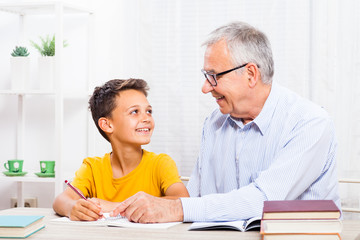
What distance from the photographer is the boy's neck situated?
2008 millimetres

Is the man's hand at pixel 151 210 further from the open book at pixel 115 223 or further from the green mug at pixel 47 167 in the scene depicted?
the green mug at pixel 47 167

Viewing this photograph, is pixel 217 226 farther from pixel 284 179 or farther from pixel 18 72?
pixel 18 72

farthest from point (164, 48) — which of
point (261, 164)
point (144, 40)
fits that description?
point (261, 164)

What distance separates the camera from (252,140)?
6.06ft

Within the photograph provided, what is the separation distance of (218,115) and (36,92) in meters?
1.16

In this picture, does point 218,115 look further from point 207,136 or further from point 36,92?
point 36,92

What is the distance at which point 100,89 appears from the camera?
2.13 meters

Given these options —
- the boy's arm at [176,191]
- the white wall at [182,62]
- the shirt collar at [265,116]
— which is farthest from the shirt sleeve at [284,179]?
the white wall at [182,62]

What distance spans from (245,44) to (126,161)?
2.04ft

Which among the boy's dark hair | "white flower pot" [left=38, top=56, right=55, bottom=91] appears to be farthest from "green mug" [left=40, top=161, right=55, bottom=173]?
the boy's dark hair

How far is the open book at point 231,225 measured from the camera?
139 centimetres

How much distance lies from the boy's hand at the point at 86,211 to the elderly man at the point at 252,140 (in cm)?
→ 6

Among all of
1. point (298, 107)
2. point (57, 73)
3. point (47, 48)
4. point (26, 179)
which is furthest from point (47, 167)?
point (298, 107)

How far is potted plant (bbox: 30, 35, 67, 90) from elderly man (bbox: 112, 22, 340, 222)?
1113 millimetres
